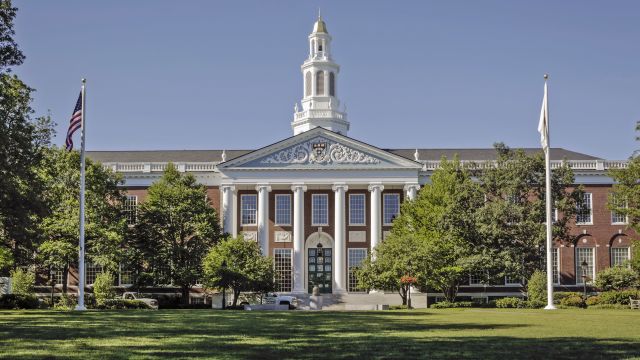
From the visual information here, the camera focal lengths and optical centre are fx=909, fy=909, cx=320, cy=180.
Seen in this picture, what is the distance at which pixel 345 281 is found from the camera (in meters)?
71.0

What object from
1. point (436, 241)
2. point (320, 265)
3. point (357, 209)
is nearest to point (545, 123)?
point (436, 241)

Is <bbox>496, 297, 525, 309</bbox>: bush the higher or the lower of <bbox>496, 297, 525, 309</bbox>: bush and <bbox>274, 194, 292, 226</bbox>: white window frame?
the lower

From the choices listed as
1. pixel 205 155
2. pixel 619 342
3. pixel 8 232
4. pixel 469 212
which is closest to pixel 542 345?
pixel 619 342

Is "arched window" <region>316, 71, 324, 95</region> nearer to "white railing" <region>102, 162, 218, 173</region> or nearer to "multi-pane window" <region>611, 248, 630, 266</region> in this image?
"white railing" <region>102, 162, 218, 173</region>

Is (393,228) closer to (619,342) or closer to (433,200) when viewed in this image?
(433,200)

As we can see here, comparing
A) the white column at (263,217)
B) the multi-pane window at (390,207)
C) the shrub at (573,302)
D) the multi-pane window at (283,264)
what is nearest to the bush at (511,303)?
the shrub at (573,302)

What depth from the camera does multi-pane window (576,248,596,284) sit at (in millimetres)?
72375

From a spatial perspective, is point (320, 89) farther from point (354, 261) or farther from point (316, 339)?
point (316, 339)

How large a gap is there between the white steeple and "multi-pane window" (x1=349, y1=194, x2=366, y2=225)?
30.4 ft

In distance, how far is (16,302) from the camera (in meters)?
48.5

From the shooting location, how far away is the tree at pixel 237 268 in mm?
60562

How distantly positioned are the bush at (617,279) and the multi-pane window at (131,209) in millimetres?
33910

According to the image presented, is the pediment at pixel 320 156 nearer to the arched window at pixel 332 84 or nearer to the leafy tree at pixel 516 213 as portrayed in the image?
the leafy tree at pixel 516 213

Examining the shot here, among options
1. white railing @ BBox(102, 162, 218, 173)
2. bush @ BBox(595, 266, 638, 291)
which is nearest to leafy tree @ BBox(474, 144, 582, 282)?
bush @ BBox(595, 266, 638, 291)
